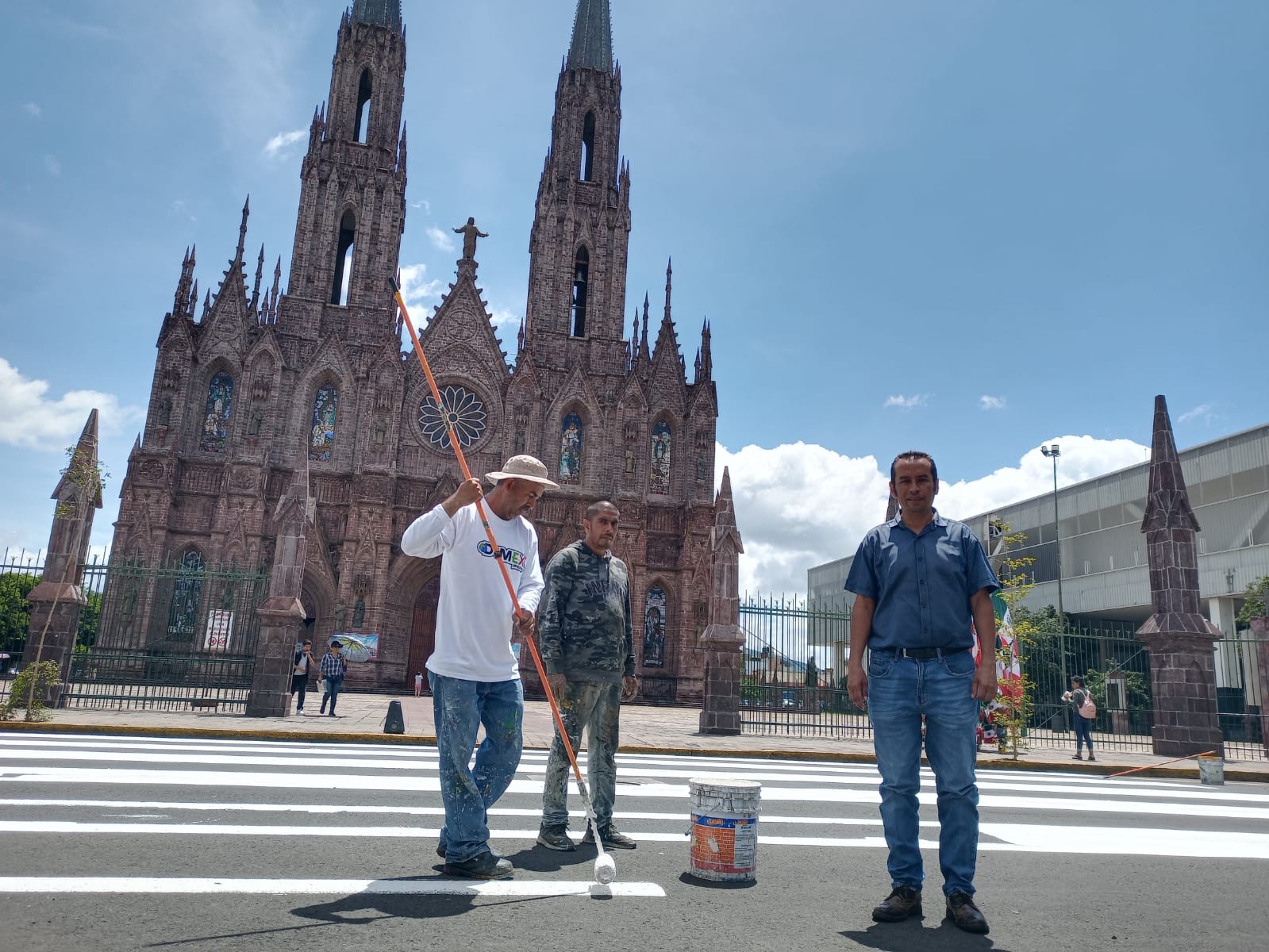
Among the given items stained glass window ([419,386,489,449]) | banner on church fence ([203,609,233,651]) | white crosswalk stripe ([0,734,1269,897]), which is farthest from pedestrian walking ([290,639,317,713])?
stained glass window ([419,386,489,449])

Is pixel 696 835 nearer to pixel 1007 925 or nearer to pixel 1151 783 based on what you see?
pixel 1007 925

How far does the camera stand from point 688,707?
28.9 meters

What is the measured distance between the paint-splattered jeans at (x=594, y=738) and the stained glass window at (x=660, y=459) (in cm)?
2700

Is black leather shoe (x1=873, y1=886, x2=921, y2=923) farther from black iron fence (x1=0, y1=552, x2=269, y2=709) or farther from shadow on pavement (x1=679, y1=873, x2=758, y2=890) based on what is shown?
black iron fence (x1=0, y1=552, x2=269, y2=709)

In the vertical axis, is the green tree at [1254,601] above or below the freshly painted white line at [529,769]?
above

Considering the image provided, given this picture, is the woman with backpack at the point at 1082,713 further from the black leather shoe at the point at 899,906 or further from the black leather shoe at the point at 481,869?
the black leather shoe at the point at 481,869

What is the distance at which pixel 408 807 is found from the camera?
553 cm

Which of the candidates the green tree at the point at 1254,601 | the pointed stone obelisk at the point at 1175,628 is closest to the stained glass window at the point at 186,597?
the pointed stone obelisk at the point at 1175,628

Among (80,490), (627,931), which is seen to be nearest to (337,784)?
(627,931)

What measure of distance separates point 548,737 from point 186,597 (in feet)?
44.5

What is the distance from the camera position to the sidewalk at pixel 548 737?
36.1 ft

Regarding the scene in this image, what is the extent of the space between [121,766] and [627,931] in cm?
554

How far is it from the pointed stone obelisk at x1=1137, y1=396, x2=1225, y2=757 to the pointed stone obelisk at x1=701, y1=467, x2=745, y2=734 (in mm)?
6706

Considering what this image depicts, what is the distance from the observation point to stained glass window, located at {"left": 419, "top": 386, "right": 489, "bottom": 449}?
31.1 metres
